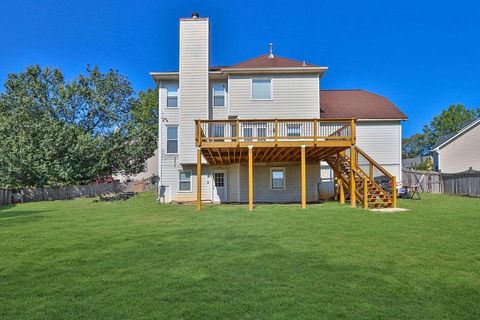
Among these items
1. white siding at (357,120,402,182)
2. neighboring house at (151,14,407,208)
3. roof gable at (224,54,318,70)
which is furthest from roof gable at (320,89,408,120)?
roof gable at (224,54,318,70)

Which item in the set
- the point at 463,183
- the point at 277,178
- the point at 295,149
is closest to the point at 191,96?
the point at 277,178

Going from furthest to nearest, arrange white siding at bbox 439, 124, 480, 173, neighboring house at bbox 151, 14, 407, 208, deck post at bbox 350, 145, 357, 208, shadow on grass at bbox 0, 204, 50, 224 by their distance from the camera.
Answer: white siding at bbox 439, 124, 480, 173 < neighboring house at bbox 151, 14, 407, 208 < deck post at bbox 350, 145, 357, 208 < shadow on grass at bbox 0, 204, 50, 224

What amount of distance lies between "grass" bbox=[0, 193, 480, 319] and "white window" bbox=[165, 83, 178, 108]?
1032 centimetres

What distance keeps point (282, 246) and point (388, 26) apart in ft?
77.0

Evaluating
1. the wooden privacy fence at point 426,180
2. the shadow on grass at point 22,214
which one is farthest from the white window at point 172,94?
the wooden privacy fence at point 426,180

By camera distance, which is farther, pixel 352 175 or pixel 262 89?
pixel 262 89

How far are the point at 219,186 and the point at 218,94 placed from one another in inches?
194

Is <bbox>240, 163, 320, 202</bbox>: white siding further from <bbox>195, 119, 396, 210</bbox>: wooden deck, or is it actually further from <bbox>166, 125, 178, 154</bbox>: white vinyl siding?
<bbox>166, 125, 178, 154</bbox>: white vinyl siding

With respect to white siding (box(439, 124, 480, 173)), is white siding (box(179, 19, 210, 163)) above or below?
above

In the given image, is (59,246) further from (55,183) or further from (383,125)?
(55,183)

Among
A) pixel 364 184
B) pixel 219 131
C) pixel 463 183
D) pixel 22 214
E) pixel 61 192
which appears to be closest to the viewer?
pixel 364 184

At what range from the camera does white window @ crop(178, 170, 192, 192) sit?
18531 millimetres

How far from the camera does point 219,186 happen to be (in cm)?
1845

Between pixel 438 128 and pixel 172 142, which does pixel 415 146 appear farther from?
pixel 172 142
